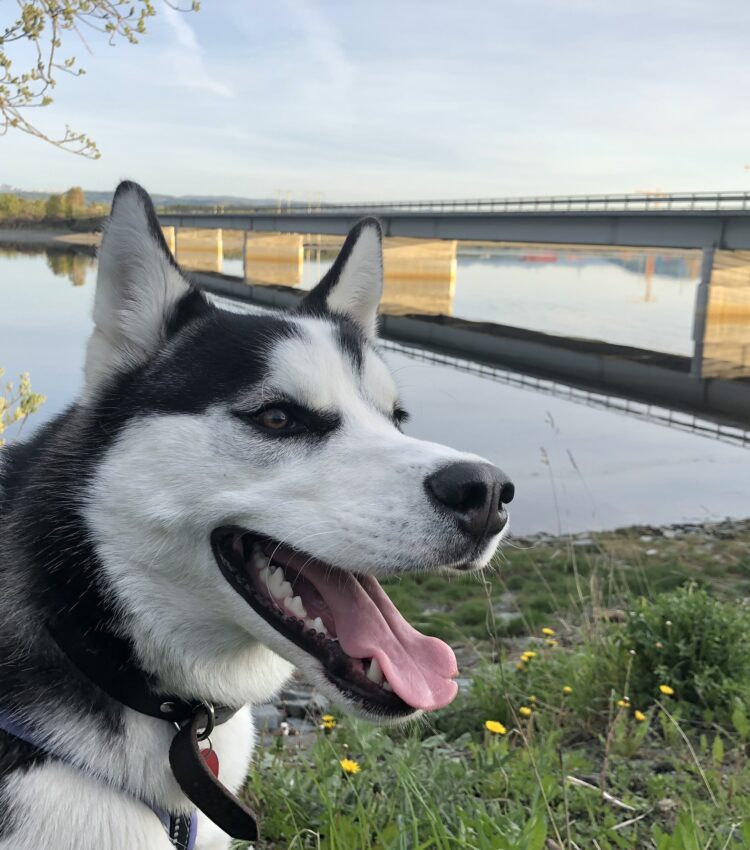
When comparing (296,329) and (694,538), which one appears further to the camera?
(694,538)

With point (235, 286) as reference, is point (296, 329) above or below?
above

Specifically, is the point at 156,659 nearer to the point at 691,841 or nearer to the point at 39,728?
the point at 39,728

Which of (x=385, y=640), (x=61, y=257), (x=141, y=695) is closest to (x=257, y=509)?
(x=385, y=640)

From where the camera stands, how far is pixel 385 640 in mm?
2320

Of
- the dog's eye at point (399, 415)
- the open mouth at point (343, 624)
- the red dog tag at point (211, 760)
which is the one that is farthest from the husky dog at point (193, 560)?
the dog's eye at point (399, 415)

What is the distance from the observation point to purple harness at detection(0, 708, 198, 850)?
2.21 metres

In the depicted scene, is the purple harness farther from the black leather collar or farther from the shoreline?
the shoreline

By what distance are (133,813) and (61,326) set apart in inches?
995

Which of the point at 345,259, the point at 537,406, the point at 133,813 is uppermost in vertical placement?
the point at 345,259

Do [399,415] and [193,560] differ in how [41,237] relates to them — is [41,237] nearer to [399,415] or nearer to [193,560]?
[399,415]

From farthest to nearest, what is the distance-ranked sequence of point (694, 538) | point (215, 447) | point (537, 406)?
point (537, 406) → point (694, 538) → point (215, 447)

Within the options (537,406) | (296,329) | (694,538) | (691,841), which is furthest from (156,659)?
(537,406)

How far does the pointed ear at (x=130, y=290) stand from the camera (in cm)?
257

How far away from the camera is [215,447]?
2365mm
